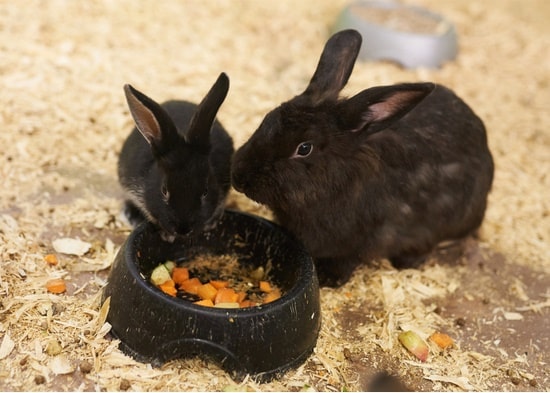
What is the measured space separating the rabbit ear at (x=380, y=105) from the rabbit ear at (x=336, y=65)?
31 cm

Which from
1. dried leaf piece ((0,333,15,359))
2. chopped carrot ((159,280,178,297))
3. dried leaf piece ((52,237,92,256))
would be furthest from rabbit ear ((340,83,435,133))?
dried leaf piece ((0,333,15,359))

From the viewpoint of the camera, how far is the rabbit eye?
400cm

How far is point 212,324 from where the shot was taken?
3438mm

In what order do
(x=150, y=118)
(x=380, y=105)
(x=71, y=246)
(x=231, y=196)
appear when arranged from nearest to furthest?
(x=380, y=105) < (x=150, y=118) < (x=71, y=246) < (x=231, y=196)

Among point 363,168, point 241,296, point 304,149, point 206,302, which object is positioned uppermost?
point 304,149

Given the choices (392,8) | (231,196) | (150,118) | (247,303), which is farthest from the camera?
(392,8)

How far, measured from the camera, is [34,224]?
468 centimetres

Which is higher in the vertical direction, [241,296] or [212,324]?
[212,324]

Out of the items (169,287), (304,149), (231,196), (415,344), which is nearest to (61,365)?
(169,287)

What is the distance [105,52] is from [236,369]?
14.5ft

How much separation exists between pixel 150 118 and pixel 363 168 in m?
1.32

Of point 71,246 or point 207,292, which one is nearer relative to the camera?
point 207,292

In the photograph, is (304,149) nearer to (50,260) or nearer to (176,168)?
(176,168)

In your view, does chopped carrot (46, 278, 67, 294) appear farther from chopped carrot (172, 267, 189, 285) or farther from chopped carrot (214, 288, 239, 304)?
chopped carrot (214, 288, 239, 304)
